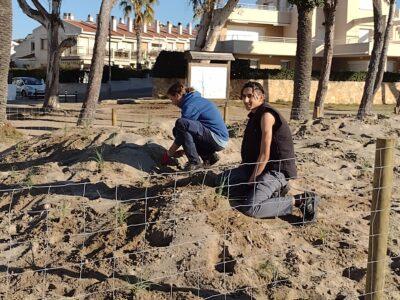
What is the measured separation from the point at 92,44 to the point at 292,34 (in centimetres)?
2345

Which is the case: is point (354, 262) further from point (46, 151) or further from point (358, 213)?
point (46, 151)

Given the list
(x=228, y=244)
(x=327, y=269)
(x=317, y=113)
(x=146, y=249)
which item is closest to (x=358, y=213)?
(x=327, y=269)

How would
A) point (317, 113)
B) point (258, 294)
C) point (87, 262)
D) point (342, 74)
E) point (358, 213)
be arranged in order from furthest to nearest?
point (342, 74) → point (317, 113) → point (358, 213) → point (87, 262) → point (258, 294)

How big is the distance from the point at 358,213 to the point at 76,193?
3015 mm

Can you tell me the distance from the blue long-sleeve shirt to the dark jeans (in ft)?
0.31

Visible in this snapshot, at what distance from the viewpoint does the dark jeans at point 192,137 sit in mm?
6969

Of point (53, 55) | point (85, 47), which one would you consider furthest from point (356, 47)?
point (85, 47)

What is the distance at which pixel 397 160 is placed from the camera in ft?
29.1

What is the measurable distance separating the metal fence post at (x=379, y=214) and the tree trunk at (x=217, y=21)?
20.1 meters

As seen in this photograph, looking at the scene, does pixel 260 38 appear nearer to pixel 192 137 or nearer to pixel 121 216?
pixel 192 137

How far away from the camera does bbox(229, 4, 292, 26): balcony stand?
121 ft

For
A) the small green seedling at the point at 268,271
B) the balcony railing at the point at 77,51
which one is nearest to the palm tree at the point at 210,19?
the small green seedling at the point at 268,271

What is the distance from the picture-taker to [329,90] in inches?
1275

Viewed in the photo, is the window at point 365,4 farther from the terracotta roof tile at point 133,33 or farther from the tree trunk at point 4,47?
the tree trunk at point 4,47
